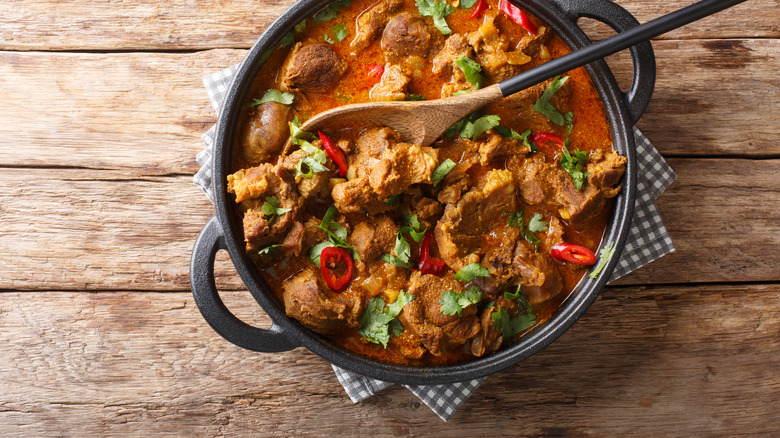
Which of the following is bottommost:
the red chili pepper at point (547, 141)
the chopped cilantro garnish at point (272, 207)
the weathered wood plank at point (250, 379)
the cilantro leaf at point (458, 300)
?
the weathered wood plank at point (250, 379)

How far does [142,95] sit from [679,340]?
3.78 metres

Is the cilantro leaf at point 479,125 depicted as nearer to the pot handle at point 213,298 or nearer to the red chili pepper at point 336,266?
the red chili pepper at point 336,266

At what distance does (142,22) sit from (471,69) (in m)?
2.13

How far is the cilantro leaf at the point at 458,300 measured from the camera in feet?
9.39

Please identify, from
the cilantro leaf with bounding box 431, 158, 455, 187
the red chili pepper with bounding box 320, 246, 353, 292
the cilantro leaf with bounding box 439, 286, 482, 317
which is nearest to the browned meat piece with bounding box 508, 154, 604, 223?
the cilantro leaf with bounding box 431, 158, 455, 187

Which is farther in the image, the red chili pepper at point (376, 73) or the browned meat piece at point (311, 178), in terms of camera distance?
the red chili pepper at point (376, 73)

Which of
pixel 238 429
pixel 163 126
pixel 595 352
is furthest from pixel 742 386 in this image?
pixel 163 126

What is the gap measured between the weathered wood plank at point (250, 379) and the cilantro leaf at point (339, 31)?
1875 millimetres

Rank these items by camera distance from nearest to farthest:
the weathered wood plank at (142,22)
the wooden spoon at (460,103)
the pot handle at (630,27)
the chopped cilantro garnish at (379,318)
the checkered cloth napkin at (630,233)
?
the wooden spoon at (460,103) < the pot handle at (630,27) < the chopped cilantro garnish at (379,318) < the checkered cloth napkin at (630,233) < the weathered wood plank at (142,22)

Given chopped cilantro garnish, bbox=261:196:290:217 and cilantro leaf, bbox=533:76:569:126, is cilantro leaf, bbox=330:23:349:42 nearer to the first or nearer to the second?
chopped cilantro garnish, bbox=261:196:290:217

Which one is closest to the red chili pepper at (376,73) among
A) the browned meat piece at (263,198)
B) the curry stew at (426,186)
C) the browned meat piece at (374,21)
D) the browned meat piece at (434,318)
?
the curry stew at (426,186)

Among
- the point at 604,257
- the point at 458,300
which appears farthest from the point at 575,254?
the point at 458,300

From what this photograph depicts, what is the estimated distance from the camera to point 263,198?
9.12ft

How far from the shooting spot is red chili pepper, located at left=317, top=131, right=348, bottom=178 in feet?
9.31
